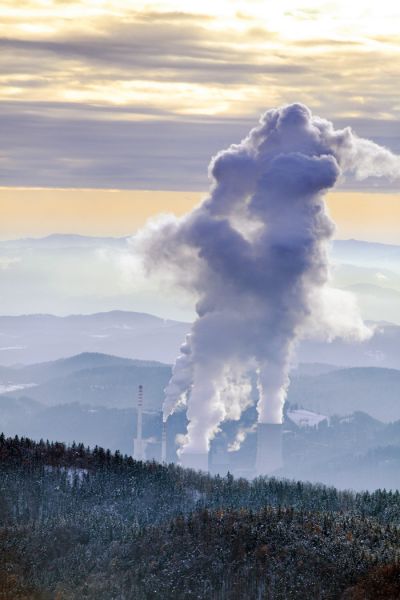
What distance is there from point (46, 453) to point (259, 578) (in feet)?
170

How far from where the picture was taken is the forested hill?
84.9 m

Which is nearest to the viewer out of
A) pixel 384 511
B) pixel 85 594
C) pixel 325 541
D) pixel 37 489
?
pixel 85 594

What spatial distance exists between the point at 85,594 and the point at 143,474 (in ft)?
166

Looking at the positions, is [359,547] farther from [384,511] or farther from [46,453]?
[46,453]

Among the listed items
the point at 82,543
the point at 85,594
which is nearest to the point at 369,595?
the point at 85,594

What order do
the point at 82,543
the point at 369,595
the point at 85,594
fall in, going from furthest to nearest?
the point at 82,543
the point at 85,594
the point at 369,595

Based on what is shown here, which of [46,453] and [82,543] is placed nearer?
[82,543]

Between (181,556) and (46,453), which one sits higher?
(46,453)

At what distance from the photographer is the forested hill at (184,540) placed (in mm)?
84938

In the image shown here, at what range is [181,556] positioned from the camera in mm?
93562

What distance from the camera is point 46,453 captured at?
136 m

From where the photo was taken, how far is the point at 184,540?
96875 millimetres

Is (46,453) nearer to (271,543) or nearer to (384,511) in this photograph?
(384,511)

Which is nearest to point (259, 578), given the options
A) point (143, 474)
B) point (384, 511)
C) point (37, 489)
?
point (384, 511)
